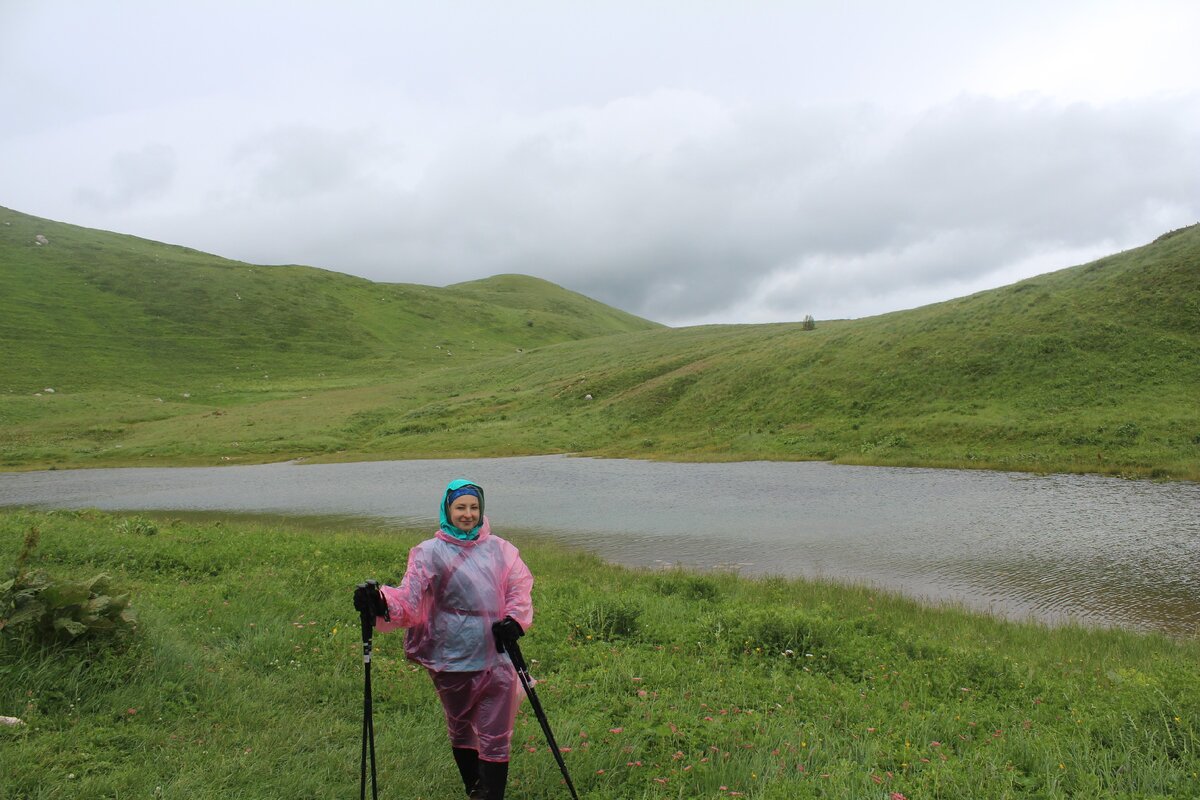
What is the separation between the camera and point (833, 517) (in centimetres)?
2267

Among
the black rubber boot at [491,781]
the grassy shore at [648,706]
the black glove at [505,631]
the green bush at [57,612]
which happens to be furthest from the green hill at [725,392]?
the green bush at [57,612]

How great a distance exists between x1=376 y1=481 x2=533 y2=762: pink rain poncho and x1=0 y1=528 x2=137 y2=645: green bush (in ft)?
12.2

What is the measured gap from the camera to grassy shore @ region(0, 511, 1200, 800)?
5.61 meters

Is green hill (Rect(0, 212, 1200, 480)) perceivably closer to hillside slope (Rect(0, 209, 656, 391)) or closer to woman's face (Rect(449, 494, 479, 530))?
hillside slope (Rect(0, 209, 656, 391))

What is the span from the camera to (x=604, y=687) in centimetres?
808

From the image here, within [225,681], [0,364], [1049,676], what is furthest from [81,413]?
[1049,676]

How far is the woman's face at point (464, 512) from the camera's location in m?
5.78

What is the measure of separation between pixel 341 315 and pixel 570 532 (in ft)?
415

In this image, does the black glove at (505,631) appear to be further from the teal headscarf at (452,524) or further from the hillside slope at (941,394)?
the hillside slope at (941,394)

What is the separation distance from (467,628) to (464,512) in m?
0.92

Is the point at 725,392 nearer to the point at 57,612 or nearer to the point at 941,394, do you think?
the point at 941,394

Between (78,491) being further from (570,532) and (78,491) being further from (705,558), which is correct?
(705,558)

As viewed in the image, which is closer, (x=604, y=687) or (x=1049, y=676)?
(x=604, y=687)

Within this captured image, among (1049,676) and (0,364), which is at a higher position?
(0,364)
